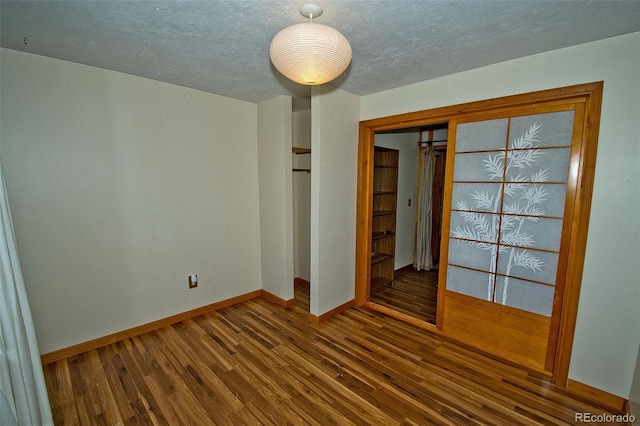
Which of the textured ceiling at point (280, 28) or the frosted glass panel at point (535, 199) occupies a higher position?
the textured ceiling at point (280, 28)

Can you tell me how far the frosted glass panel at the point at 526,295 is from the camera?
2.09 metres

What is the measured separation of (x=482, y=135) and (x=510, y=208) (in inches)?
25.5

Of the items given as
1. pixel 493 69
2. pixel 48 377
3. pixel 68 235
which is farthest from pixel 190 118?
pixel 493 69

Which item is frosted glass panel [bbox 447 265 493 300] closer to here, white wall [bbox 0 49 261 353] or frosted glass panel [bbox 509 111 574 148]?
frosted glass panel [bbox 509 111 574 148]

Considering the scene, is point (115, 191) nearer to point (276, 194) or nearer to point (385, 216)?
point (276, 194)

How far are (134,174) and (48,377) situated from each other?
5.53 feet

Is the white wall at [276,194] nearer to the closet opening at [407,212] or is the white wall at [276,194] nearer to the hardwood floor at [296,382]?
the hardwood floor at [296,382]

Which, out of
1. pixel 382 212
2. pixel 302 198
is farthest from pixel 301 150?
pixel 382 212

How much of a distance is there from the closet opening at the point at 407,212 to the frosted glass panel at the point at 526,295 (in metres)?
1.22

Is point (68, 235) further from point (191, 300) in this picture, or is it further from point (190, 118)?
point (190, 118)

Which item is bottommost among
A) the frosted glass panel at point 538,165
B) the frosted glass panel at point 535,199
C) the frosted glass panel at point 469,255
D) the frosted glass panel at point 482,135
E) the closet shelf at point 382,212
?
the frosted glass panel at point 469,255

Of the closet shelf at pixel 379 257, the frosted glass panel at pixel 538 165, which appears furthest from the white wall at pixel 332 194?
the frosted glass panel at pixel 538 165

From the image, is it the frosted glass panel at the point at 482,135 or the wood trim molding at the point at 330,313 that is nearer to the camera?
the frosted glass panel at the point at 482,135

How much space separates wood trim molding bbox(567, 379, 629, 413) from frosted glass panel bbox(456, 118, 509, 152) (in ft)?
5.98
